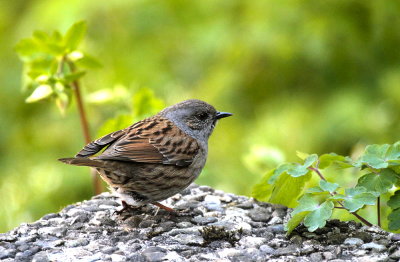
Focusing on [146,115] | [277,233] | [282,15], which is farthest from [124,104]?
[282,15]

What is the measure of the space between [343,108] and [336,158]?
255 cm

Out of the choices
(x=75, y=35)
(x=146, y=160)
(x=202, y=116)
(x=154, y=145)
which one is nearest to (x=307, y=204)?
(x=146, y=160)

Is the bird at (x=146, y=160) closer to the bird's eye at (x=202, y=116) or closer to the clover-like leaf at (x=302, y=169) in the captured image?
the bird's eye at (x=202, y=116)

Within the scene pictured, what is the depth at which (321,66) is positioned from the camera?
6477 mm

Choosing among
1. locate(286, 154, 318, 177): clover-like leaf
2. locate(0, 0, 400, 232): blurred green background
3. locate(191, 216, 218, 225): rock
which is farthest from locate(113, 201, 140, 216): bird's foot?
locate(0, 0, 400, 232): blurred green background

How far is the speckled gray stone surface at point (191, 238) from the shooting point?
136 inches

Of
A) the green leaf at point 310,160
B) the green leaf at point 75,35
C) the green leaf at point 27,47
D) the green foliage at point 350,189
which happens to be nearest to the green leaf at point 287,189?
Result: the green foliage at point 350,189

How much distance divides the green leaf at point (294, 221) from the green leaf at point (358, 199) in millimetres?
199

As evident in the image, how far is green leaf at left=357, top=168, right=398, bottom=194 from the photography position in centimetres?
350

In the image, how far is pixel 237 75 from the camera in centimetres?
661

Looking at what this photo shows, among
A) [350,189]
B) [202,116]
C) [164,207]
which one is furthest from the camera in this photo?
[202,116]

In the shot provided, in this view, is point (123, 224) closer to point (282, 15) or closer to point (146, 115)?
point (146, 115)

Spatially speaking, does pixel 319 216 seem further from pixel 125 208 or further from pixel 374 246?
pixel 125 208

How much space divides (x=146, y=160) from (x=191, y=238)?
678 millimetres
